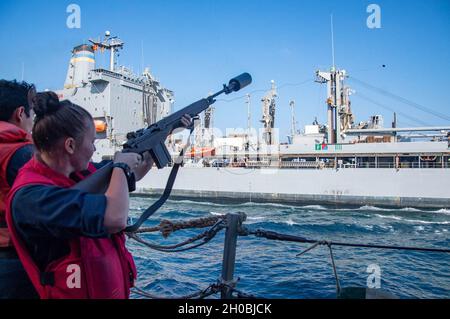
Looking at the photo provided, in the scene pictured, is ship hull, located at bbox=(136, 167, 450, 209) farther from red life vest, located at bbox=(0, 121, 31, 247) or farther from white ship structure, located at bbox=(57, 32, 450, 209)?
red life vest, located at bbox=(0, 121, 31, 247)

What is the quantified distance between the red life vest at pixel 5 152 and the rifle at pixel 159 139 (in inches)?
21.9

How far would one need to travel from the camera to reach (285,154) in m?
25.9

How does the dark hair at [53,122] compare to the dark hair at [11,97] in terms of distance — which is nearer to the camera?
the dark hair at [53,122]

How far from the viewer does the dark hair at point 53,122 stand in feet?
4.70

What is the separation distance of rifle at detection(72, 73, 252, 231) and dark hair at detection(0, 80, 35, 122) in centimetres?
67

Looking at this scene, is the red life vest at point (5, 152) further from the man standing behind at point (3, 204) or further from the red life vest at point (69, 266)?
the red life vest at point (69, 266)

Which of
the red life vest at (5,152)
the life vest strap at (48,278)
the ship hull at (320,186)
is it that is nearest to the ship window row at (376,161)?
the ship hull at (320,186)

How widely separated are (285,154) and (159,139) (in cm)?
2443

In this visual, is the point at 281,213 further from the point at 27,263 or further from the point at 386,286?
the point at 27,263

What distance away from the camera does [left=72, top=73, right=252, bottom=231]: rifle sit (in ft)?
5.26

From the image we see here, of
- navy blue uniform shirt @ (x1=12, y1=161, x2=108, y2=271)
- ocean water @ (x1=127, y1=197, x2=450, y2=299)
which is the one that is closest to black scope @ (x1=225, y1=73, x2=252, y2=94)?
navy blue uniform shirt @ (x1=12, y1=161, x2=108, y2=271)

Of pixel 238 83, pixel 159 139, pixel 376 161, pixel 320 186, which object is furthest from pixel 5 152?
pixel 376 161
